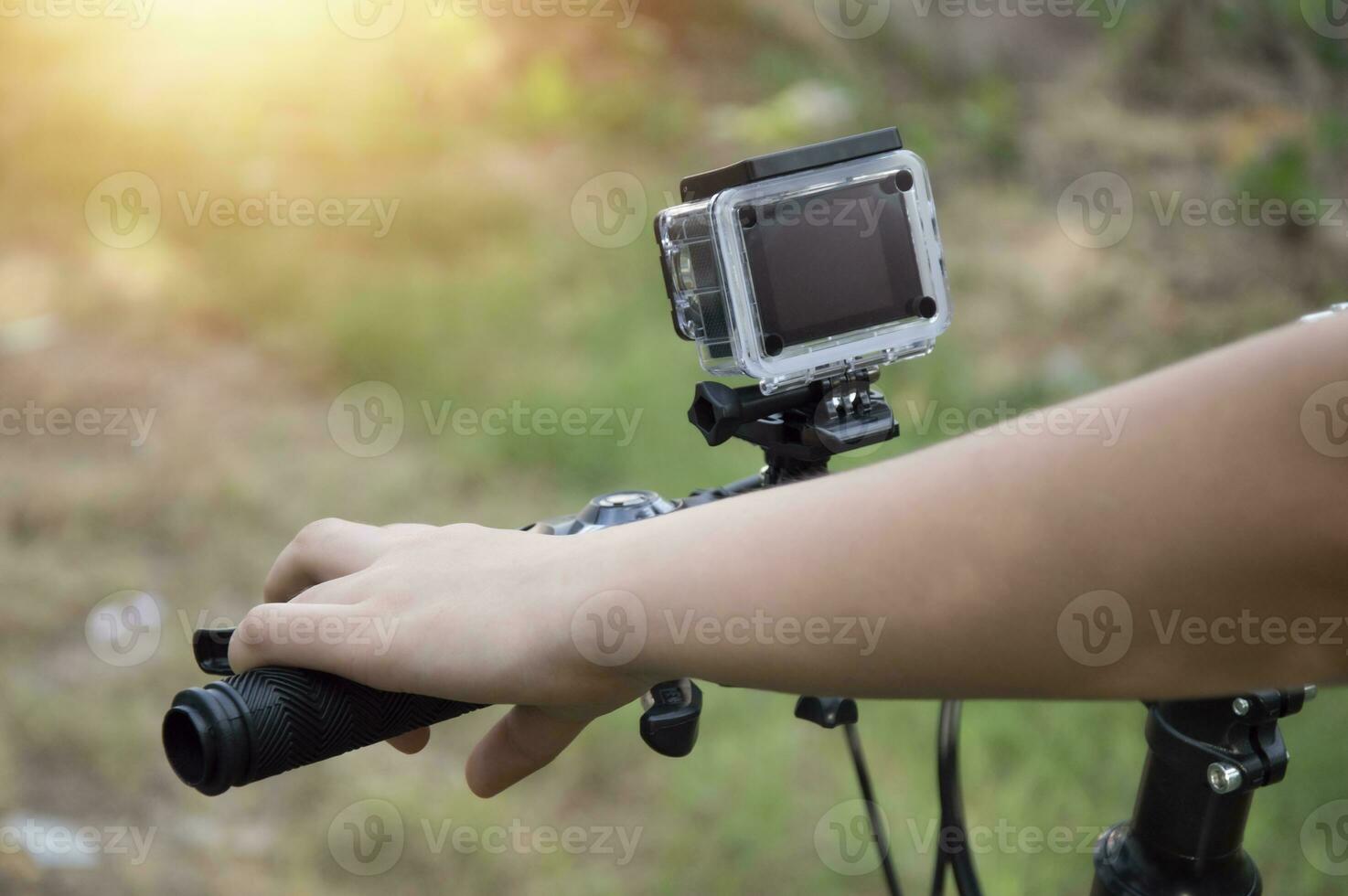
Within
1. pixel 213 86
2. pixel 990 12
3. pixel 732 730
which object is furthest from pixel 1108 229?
pixel 213 86

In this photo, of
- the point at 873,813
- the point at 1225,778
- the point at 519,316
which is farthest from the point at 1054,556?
the point at 519,316

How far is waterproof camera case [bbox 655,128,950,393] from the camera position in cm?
92

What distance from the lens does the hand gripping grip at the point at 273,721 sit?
25.3 inches

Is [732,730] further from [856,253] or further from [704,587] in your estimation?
[704,587]

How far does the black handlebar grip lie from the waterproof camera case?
1.28ft

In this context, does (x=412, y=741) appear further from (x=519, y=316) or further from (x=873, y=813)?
(x=519, y=316)

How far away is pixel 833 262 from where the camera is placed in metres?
0.96

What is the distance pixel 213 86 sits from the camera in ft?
17.0

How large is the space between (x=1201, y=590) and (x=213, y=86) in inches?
217

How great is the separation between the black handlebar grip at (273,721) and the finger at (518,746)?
0.07 metres

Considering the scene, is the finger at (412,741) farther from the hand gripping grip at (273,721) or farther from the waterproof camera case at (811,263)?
the waterproof camera case at (811,263)

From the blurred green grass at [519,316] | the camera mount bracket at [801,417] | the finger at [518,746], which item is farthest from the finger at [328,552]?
the blurred green grass at [519,316]

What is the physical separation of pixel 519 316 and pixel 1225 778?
3696 millimetres

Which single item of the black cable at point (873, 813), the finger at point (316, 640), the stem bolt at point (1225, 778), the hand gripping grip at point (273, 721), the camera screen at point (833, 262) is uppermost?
the camera screen at point (833, 262)
